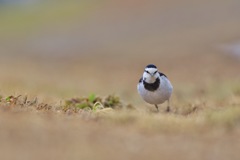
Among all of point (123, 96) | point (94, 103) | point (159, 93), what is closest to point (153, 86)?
point (159, 93)

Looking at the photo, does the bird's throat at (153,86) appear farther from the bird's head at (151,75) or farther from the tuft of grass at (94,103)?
the tuft of grass at (94,103)

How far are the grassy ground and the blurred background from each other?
0.23ft

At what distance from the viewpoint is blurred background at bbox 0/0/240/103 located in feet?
64.8

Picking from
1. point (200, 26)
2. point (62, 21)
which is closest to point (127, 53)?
point (200, 26)

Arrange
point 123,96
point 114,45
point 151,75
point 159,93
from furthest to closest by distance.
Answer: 1. point 114,45
2. point 123,96
3. point 159,93
4. point 151,75

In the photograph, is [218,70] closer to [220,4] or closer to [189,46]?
[189,46]

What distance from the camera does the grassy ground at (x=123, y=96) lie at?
7898 millimetres

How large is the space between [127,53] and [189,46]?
336 centimetres

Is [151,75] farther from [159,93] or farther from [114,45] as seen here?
[114,45]

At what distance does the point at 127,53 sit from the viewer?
2970 centimetres

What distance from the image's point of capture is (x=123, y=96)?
16.4 meters

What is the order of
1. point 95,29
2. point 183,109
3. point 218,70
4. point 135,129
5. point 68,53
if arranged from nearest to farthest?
point 135,129, point 183,109, point 218,70, point 68,53, point 95,29

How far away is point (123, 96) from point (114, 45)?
16977mm

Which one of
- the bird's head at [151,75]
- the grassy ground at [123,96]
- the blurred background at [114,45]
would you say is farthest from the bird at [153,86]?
the blurred background at [114,45]
